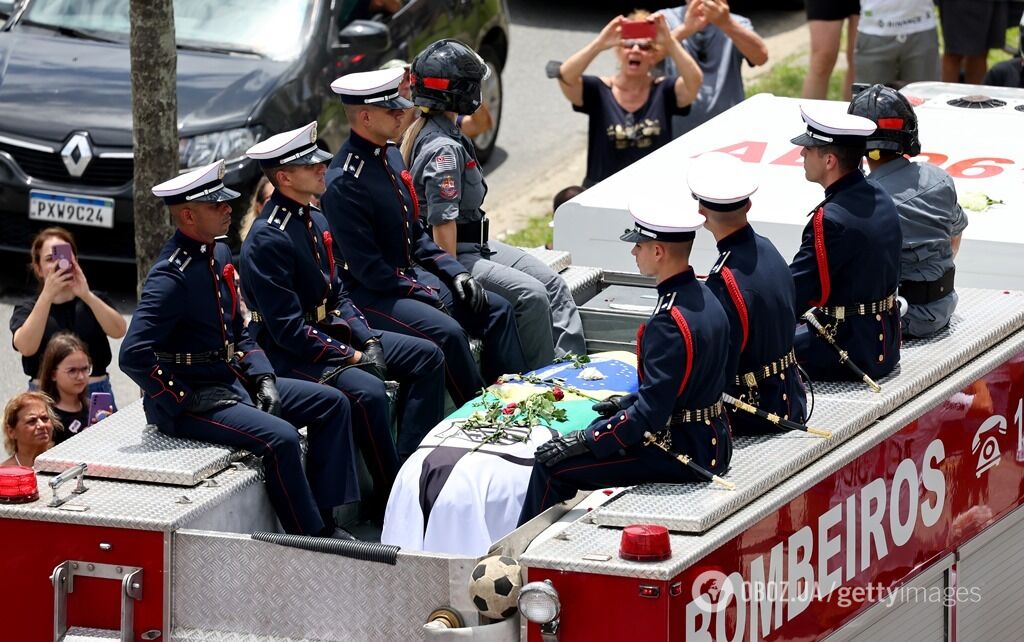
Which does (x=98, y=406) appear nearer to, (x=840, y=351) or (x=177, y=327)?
(x=177, y=327)

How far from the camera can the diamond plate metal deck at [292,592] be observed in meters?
5.59

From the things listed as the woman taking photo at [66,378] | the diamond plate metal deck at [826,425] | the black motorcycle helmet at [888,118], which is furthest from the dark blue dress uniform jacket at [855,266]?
the woman taking photo at [66,378]

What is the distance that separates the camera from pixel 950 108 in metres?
9.41

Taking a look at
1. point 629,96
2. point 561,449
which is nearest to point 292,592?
point 561,449

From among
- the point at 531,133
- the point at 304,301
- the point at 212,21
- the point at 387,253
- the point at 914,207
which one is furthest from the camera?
the point at 531,133

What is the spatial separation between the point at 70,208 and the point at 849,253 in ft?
18.9

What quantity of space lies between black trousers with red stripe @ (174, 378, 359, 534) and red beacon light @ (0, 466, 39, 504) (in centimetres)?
61

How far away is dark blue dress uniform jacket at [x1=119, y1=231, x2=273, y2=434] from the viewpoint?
6137mm

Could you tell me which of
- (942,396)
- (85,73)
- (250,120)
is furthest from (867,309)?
(85,73)

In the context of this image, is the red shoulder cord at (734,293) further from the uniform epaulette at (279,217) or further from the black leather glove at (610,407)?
the uniform epaulette at (279,217)

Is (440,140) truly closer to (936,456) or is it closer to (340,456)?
(340,456)

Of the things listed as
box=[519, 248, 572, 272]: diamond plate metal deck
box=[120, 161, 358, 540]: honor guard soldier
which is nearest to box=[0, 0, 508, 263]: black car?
box=[519, 248, 572, 272]: diamond plate metal deck

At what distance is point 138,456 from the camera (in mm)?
6004

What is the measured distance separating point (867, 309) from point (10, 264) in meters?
6.94
